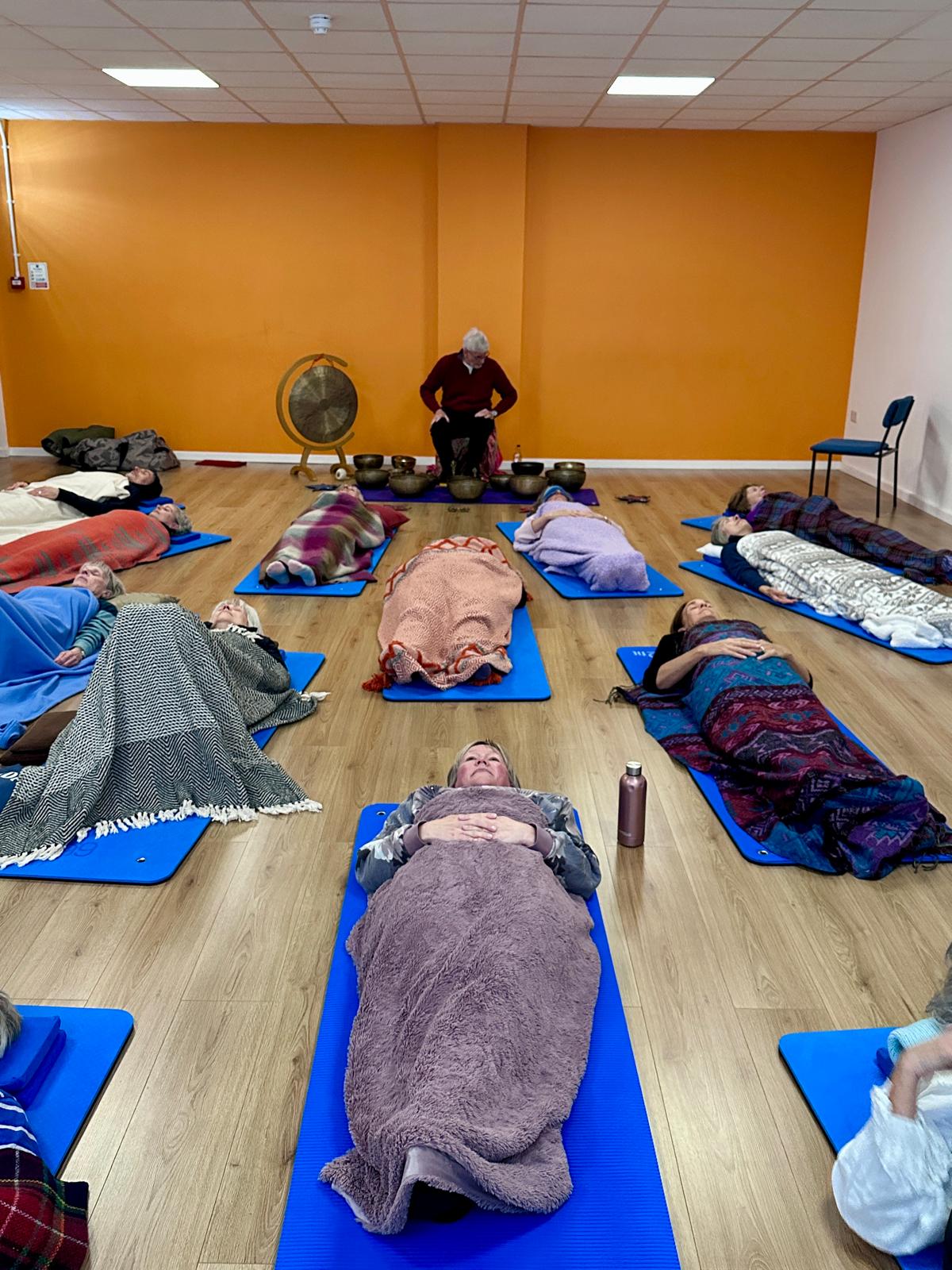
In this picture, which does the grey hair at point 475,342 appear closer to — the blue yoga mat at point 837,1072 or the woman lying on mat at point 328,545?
the woman lying on mat at point 328,545

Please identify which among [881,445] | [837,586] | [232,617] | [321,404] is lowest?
[837,586]

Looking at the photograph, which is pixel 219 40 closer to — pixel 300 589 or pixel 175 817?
pixel 300 589

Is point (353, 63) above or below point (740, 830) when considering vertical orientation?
above

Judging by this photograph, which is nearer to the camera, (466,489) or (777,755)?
(777,755)

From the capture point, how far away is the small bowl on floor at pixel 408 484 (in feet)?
21.2

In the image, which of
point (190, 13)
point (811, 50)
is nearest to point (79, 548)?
point (190, 13)

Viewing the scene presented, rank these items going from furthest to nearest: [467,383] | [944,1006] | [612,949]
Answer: [467,383]
[612,949]
[944,1006]

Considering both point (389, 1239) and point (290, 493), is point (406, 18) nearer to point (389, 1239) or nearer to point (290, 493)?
point (290, 493)

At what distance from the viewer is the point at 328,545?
15.7 feet

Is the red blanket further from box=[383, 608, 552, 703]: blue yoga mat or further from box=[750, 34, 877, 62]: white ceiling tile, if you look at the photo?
box=[750, 34, 877, 62]: white ceiling tile

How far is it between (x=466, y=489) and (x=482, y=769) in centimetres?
430

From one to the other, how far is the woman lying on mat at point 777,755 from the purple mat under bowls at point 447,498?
10.6 feet

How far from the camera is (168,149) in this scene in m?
7.07

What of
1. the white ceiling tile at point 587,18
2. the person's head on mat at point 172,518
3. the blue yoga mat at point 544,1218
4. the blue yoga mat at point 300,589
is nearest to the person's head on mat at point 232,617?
the blue yoga mat at point 300,589
